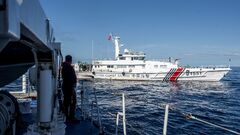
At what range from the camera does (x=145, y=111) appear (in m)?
23.6

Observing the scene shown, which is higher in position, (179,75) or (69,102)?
(69,102)

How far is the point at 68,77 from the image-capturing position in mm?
8203

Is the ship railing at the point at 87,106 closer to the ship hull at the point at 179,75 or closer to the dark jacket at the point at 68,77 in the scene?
the dark jacket at the point at 68,77

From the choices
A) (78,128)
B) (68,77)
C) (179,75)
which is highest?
(68,77)

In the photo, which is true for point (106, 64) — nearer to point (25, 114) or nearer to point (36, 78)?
point (25, 114)

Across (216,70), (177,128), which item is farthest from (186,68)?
(177,128)

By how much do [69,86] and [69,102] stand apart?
46 cm

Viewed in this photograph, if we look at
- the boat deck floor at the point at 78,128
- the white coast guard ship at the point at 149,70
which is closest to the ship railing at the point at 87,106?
the boat deck floor at the point at 78,128

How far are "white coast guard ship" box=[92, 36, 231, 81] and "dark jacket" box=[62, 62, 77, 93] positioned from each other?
56736mm

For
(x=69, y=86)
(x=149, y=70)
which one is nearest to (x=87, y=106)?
(x=69, y=86)

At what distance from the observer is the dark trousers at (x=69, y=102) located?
328 inches

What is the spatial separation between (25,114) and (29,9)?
319 inches

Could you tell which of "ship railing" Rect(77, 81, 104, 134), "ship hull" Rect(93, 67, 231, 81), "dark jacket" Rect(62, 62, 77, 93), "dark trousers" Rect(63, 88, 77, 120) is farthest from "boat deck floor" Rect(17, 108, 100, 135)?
"ship hull" Rect(93, 67, 231, 81)

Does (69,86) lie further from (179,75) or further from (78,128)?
(179,75)
